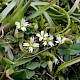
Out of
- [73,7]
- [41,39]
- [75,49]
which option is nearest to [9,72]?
[41,39]

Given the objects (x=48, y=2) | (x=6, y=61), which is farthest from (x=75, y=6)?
(x=6, y=61)

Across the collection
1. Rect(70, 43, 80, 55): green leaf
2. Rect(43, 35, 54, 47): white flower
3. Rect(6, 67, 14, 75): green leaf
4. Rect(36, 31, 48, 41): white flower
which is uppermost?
Rect(36, 31, 48, 41): white flower

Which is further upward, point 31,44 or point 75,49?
point 31,44

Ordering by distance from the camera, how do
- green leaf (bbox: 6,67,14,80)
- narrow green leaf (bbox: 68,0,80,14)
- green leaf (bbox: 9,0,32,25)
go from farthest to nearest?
narrow green leaf (bbox: 68,0,80,14) < green leaf (bbox: 9,0,32,25) < green leaf (bbox: 6,67,14,80)

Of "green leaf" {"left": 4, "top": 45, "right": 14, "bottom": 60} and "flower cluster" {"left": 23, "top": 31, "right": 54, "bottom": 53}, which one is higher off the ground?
"green leaf" {"left": 4, "top": 45, "right": 14, "bottom": 60}

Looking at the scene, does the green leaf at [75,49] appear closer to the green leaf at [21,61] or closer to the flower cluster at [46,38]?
the flower cluster at [46,38]

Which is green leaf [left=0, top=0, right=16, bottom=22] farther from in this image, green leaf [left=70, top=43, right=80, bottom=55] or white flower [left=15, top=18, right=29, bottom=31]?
green leaf [left=70, top=43, right=80, bottom=55]

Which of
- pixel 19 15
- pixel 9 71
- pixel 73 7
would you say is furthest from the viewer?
pixel 73 7

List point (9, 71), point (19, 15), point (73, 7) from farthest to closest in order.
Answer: point (73, 7) < point (19, 15) < point (9, 71)

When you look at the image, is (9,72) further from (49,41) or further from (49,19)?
(49,19)

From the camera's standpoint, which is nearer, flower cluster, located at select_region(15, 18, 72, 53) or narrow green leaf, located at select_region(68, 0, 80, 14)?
flower cluster, located at select_region(15, 18, 72, 53)

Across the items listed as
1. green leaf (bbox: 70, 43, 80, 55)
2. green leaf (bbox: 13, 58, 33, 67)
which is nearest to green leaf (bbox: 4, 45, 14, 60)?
green leaf (bbox: 13, 58, 33, 67)

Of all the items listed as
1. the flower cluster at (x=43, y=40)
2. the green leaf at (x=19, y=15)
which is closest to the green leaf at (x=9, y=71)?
the flower cluster at (x=43, y=40)

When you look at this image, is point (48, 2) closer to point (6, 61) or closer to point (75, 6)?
point (75, 6)
